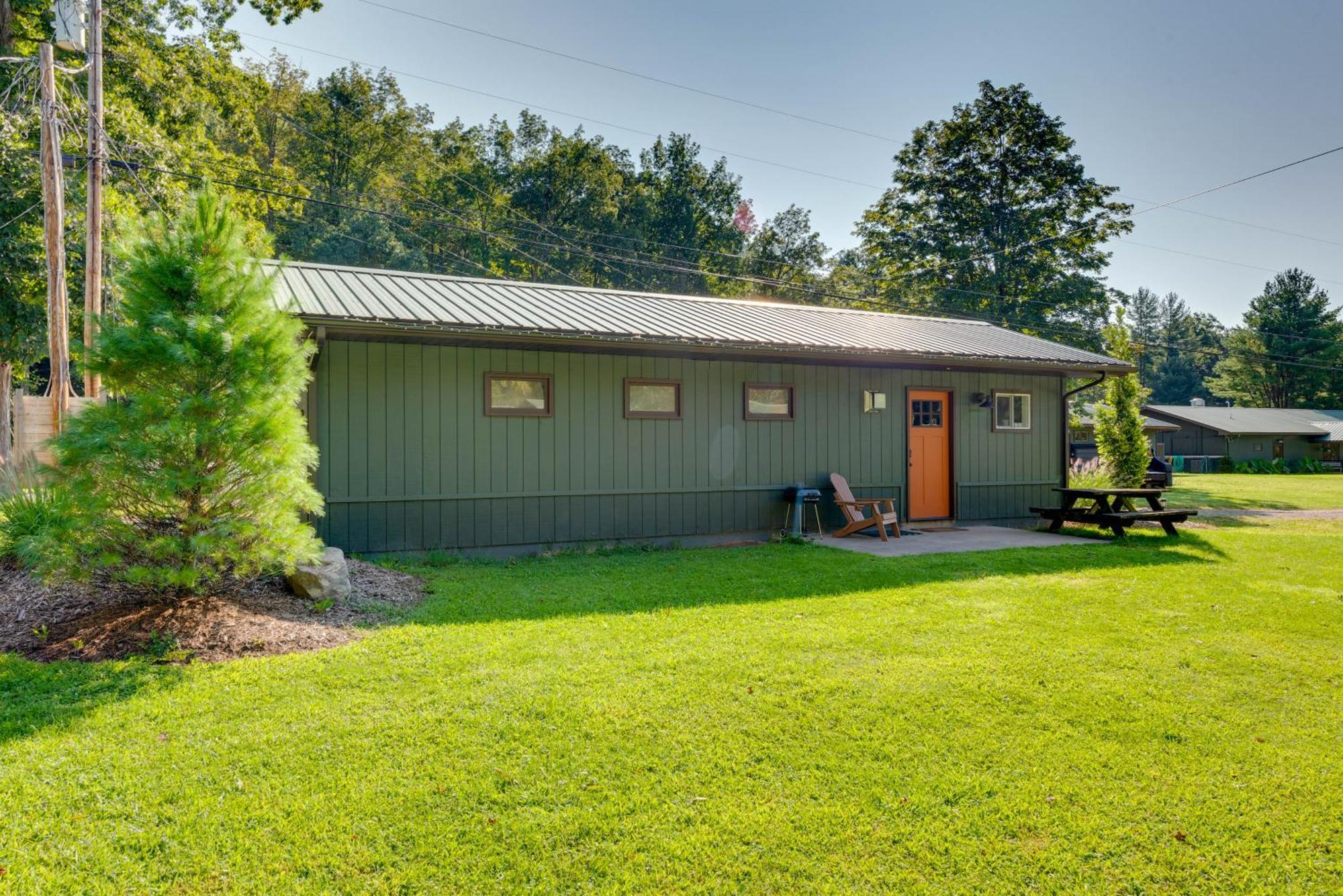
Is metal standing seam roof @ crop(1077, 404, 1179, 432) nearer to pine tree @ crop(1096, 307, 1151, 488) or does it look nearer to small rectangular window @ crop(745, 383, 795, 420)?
pine tree @ crop(1096, 307, 1151, 488)

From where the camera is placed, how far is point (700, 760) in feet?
9.20

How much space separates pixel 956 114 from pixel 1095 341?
9707 millimetres

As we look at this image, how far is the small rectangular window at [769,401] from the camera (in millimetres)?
8875

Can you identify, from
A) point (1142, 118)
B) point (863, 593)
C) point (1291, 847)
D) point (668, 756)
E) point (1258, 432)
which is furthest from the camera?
point (1258, 432)

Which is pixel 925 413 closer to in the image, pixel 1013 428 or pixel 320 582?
pixel 1013 428

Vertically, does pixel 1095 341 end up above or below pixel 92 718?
above

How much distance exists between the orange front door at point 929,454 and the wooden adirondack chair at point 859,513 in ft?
3.07

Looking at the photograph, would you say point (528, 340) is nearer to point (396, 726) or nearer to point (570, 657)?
point (570, 657)

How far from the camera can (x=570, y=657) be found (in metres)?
4.05

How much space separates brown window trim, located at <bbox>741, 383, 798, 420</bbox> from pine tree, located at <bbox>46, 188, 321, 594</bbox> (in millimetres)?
5458

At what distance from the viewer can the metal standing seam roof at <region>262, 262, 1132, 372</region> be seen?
7.02 m

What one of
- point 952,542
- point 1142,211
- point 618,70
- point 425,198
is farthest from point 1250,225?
point 425,198

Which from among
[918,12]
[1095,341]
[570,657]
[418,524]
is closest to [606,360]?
[418,524]

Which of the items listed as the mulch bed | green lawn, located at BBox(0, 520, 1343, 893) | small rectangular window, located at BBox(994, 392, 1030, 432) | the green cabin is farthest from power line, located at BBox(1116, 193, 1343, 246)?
the mulch bed
